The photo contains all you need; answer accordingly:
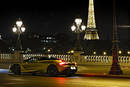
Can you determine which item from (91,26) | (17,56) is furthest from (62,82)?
(91,26)

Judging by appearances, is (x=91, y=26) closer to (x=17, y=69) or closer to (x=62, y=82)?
(x=17, y=69)

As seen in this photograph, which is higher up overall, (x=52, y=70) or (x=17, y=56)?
(x=17, y=56)

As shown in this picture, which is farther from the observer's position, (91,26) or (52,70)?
(91,26)

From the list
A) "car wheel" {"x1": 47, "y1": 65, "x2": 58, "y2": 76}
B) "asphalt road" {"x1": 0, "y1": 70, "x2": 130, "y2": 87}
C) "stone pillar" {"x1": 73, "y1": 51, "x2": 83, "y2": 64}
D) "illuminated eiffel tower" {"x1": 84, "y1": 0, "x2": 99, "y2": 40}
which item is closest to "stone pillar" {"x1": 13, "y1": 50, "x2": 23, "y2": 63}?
"stone pillar" {"x1": 73, "y1": 51, "x2": 83, "y2": 64}

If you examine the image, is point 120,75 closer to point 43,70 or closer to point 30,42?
point 43,70

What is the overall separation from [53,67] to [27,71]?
6.99 ft

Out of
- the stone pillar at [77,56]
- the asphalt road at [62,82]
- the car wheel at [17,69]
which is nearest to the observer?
the asphalt road at [62,82]

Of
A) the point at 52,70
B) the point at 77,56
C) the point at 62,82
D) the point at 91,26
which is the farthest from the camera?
the point at 91,26

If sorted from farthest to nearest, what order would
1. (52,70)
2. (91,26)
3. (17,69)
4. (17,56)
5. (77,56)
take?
(91,26), (17,56), (77,56), (17,69), (52,70)

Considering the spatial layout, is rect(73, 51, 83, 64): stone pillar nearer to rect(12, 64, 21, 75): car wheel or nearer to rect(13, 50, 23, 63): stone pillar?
rect(13, 50, 23, 63): stone pillar

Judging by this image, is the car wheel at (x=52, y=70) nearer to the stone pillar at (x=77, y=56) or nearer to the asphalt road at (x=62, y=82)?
the asphalt road at (x=62, y=82)

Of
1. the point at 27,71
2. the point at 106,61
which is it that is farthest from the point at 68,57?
the point at 27,71

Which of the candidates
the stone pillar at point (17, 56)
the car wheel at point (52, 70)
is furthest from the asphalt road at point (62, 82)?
the stone pillar at point (17, 56)

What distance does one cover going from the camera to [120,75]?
885 inches
